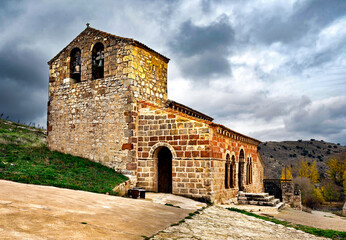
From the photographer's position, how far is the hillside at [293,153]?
71.3 metres

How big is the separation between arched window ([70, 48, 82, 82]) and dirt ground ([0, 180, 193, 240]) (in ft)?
34.9

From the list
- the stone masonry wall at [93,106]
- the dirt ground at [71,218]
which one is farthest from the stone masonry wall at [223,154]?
the dirt ground at [71,218]

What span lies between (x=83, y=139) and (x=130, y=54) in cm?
531

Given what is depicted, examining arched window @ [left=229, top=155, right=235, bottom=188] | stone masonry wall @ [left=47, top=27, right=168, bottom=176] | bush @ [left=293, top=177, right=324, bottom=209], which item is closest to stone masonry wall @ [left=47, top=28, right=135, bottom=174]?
stone masonry wall @ [left=47, top=27, right=168, bottom=176]

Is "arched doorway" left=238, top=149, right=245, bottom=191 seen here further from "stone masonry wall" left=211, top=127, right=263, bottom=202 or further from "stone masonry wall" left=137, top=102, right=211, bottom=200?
"stone masonry wall" left=137, top=102, right=211, bottom=200

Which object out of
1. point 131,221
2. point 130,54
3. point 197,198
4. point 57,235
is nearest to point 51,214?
point 57,235

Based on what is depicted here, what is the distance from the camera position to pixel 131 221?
22.1 feet

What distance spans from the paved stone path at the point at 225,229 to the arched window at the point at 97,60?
9875 mm

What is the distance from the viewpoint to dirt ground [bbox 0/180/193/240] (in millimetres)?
4898

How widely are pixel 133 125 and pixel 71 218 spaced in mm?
8356

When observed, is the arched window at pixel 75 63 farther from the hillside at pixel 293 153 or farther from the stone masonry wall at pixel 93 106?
the hillside at pixel 293 153

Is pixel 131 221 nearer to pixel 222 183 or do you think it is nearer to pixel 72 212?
pixel 72 212

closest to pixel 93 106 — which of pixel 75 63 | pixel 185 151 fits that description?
pixel 75 63

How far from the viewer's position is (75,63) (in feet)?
56.7
